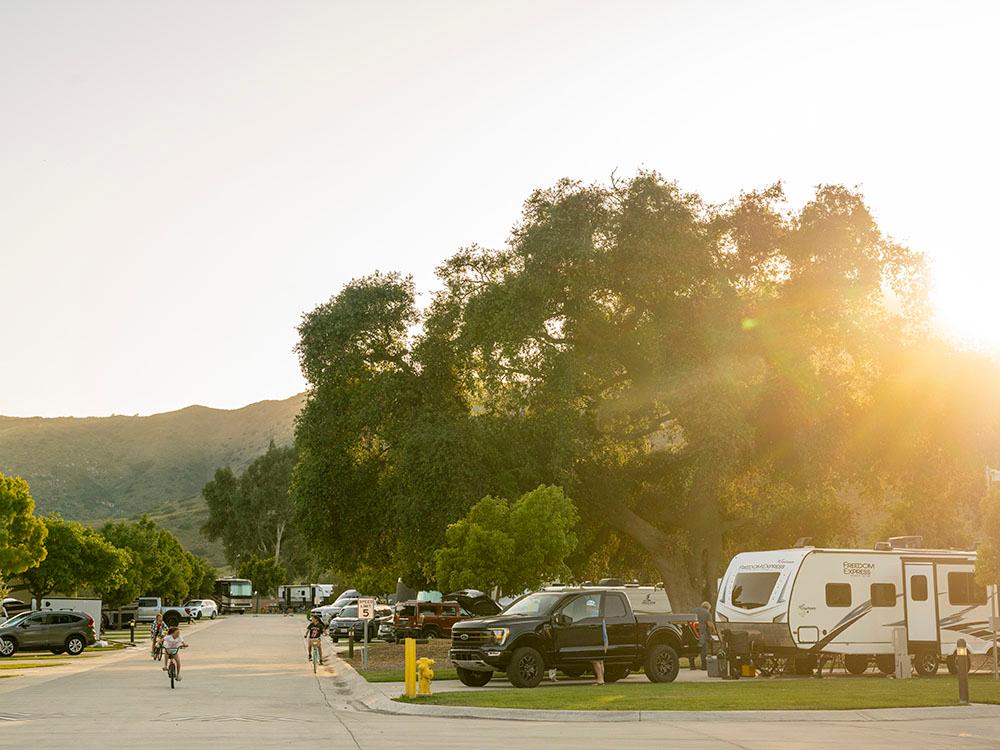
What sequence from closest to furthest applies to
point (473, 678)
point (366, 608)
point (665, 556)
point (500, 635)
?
1. point (500, 635)
2. point (473, 678)
3. point (366, 608)
4. point (665, 556)

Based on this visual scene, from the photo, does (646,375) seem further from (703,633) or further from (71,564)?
(71,564)

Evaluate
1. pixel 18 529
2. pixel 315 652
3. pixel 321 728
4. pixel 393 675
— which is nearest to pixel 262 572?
pixel 18 529

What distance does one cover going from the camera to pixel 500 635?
2614cm

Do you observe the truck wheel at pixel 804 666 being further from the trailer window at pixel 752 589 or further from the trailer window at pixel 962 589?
the trailer window at pixel 962 589

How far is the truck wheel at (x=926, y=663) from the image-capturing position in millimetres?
30938

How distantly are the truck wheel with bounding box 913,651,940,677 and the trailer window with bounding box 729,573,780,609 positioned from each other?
14.6 feet

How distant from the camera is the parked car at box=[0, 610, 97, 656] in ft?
150

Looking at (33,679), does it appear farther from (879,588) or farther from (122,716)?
(879,588)

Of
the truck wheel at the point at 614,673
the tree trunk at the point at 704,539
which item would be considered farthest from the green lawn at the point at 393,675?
the tree trunk at the point at 704,539

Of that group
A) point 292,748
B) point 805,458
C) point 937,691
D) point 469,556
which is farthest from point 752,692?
point 805,458

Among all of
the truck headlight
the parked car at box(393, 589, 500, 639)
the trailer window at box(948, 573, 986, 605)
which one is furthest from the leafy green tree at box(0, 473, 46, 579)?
the trailer window at box(948, 573, 986, 605)

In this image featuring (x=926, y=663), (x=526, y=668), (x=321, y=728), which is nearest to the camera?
(x=321, y=728)

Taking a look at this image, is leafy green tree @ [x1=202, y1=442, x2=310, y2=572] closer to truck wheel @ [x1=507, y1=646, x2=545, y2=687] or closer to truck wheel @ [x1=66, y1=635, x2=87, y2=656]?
truck wheel @ [x1=66, y1=635, x2=87, y2=656]

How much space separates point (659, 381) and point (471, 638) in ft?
60.8
